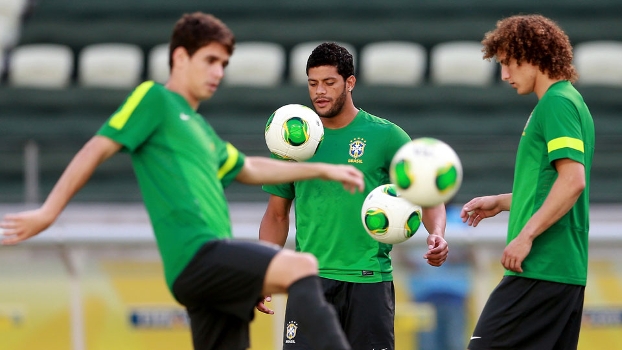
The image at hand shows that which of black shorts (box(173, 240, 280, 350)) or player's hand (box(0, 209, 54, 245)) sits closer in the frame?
player's hand (box(0, 209, 54, 245))

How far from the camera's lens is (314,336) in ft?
13.0

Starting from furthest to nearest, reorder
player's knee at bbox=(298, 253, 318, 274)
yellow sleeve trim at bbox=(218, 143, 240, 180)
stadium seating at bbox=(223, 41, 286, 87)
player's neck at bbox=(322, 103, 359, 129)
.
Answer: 1. stadium seating at bbox=(223, 41, 286, 87)
2. player's neck at bbox=(322, 103, 359, 129)
3. yellow sleeve trim at bbox=(218, 143, 240, 180)
4. player's knee at bbox=(298, 253, 318, 274)

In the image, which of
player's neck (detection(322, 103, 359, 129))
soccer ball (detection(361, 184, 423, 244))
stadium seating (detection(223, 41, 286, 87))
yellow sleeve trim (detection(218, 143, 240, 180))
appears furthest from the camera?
stadium seating (detection(223, 41, 286, 87))

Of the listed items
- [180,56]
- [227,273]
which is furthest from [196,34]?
[227,273]

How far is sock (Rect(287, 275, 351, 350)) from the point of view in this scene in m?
3.92

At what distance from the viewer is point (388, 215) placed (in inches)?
200

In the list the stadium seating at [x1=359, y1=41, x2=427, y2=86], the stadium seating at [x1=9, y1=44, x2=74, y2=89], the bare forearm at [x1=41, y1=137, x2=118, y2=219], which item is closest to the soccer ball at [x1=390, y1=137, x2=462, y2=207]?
the bare forearm at [x1=41, y1=137, x2=118, y2=219]

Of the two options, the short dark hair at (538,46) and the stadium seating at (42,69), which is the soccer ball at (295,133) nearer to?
the short dark hair at (538,46)

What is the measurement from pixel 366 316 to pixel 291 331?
405mm

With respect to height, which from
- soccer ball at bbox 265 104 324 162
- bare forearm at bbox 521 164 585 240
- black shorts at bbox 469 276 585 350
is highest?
soccer ball at bbox 265 104 324 162

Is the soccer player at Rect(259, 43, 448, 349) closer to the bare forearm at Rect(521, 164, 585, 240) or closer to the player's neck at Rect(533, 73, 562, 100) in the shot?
the bare forearm at Rect(521, 164, 585, 240)

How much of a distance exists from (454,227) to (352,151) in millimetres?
3089

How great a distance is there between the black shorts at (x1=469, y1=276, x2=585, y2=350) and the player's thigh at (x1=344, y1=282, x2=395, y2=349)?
638mm

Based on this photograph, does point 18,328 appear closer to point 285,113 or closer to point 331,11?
point 285,113
